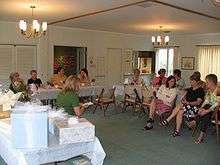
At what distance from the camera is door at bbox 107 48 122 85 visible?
430 inches

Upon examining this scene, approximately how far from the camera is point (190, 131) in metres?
5.85

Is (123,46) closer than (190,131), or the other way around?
(190,131)

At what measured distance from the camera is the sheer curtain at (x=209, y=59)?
411 inches

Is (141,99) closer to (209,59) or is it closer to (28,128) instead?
(209,59)

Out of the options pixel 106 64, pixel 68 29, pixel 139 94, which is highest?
pixel 68 29

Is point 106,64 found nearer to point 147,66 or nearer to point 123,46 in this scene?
point 123,46

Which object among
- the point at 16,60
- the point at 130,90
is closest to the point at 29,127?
the point at 130,90

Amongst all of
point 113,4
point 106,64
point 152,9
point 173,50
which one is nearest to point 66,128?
point 113,4

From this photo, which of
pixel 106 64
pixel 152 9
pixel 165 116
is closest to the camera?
pixel 152 9

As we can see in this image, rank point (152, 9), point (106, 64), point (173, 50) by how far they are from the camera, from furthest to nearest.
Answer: point (173, 50) → point (106, 64) → point (152, 9)

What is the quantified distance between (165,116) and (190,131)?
30.2 inches

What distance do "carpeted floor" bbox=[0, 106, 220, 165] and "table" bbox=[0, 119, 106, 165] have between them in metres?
0.52

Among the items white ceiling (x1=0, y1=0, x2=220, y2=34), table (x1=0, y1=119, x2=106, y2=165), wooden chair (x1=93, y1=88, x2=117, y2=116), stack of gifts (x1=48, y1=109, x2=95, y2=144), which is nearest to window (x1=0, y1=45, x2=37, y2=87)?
white ceiling (x1=0, y1=0, x2=220, y2=34)

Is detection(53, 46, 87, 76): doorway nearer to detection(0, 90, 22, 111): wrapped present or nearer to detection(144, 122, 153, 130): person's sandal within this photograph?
detection(144, 122, 153, 130): person's sandal
